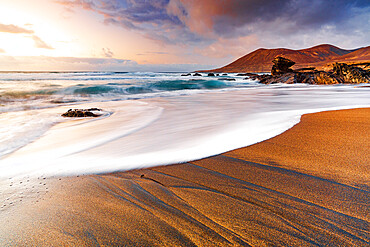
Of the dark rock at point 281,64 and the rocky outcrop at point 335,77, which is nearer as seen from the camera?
the rocky outcrop at point 335,77

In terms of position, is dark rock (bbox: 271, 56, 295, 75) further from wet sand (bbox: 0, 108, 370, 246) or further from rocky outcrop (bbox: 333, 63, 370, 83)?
wet sand (bbox: 0, 108, 370, 246)

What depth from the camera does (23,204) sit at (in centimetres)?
156

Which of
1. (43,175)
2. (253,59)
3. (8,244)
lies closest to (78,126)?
(43,175)

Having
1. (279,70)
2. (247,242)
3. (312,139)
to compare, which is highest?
(279,70)

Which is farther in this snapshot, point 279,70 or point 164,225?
point 279,70

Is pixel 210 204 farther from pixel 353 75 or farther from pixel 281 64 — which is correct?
pixel 281 64

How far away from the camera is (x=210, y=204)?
54.8 inches

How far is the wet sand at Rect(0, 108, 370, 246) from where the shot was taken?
111 cm

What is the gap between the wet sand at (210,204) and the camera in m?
1.11

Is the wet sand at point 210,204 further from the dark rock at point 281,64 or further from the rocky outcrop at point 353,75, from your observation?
the dark rock at point 281,64

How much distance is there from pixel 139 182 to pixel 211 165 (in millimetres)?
764

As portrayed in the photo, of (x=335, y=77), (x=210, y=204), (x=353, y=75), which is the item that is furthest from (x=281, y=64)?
(x=210, y=204)

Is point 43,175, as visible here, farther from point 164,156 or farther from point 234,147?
point 234,147

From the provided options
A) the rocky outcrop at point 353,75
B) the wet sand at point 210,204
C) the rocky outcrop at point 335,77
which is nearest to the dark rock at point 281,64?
the rocky outcrop at point 335,77
